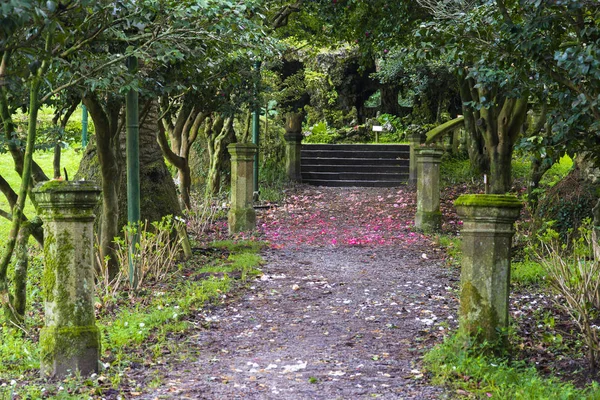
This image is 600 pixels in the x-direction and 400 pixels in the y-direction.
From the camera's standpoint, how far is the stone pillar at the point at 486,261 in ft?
16.0

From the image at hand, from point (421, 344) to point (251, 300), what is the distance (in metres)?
2.40

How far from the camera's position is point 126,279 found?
24.8ft

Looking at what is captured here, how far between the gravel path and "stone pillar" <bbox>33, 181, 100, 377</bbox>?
67 centimetres

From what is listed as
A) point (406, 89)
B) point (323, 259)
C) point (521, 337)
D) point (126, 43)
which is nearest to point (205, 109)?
point (323, 259)

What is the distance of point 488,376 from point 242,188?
25.7 ft

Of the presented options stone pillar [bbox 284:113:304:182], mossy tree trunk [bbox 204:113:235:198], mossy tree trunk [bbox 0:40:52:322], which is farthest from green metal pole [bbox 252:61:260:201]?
mossy tree trunk [bbox 0:40:52:322]

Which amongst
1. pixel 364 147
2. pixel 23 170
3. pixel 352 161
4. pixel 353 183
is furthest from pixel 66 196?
pixel 364 147

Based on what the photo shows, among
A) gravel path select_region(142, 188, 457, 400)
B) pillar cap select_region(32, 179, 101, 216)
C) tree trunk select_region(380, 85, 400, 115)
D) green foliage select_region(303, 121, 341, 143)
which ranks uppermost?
tree trunk select_region(380, 85, 400, 115)

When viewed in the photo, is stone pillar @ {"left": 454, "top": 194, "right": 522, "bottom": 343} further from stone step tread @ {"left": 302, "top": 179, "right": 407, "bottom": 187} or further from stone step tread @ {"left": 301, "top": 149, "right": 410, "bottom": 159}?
stone step tread @ {"left": 301, "top": 149, "right": 410, "bottom": 159}

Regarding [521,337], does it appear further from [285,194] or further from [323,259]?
[285,194]

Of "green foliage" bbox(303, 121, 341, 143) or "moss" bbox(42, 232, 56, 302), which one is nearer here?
"moss" bbox(42, 232, 56, 302)

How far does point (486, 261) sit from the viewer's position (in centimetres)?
494

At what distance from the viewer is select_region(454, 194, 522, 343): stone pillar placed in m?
4.87

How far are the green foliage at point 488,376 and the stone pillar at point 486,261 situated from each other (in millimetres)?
166
